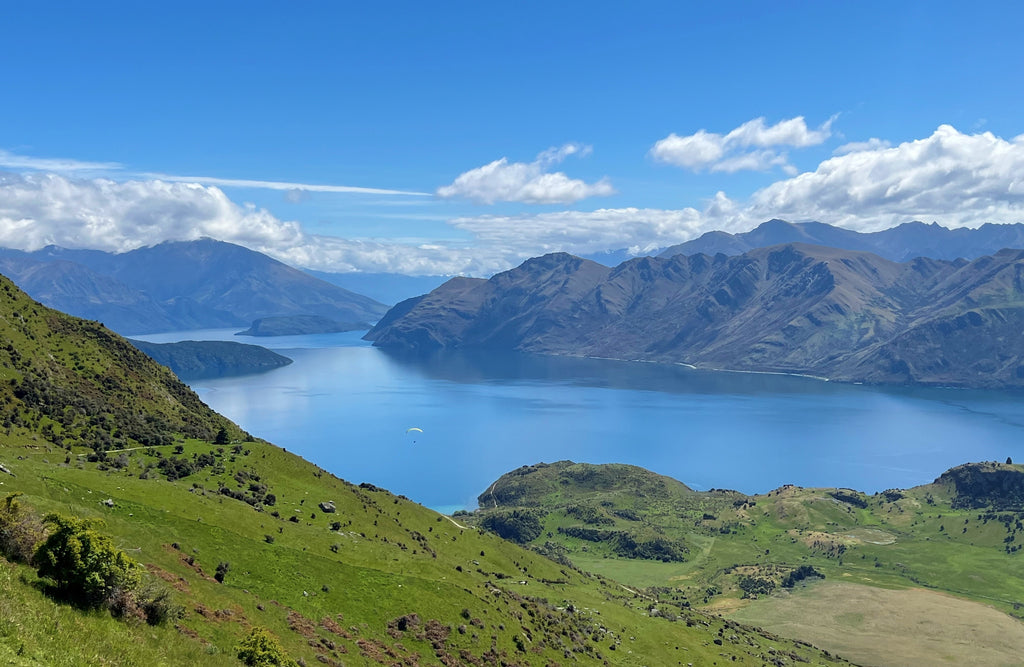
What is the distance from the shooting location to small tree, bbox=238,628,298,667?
1209 inches

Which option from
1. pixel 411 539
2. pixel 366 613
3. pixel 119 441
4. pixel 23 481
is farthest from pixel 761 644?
pixel 23 481

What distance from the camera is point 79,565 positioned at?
1043 inches

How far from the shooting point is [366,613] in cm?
4794

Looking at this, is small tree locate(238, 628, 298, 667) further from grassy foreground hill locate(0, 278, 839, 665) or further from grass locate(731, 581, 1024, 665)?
grass locate(731, 581, 1024, 665)

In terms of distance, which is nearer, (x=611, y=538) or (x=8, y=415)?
(x=8, y=415)

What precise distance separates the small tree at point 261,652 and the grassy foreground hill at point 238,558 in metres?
0.98

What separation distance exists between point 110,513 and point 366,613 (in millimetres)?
17617

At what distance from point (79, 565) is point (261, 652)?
8748 mm

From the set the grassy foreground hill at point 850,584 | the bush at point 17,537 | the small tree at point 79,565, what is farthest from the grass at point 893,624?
the bush at point 17,537

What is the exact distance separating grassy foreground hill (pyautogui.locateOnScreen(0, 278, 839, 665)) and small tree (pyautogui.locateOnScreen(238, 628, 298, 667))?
3.20ft

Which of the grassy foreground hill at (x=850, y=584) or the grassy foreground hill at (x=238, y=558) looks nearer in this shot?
the grassy foreground hill at (x=238, y=558)

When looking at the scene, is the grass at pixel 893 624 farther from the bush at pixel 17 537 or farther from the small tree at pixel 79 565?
the bush at pixel 17 537

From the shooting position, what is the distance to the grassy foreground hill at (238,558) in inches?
1239

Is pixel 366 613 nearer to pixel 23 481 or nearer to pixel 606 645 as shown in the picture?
pixel 23 481
